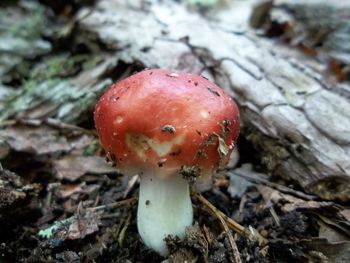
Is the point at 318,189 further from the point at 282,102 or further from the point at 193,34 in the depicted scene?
the point at 193,34

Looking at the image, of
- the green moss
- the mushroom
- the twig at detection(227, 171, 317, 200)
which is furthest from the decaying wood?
the mushroom

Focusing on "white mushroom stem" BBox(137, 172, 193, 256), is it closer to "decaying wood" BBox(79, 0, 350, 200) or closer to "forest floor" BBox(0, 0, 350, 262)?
"forest floor" BBox(0, 0, 350, 262)

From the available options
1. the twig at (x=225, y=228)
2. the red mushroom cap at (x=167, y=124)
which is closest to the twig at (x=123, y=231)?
the twig at (x=225, y=228)

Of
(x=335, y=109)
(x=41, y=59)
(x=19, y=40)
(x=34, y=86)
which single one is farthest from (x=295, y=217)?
(x=19, y=40)

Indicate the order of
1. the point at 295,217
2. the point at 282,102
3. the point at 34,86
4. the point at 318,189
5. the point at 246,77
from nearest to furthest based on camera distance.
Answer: the point at 295,217
the point at 318,189
the point at 282,102
the point at 246,77
the point at 34,86

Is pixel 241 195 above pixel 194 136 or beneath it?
beneath

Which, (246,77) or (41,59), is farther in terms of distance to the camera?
(41,59)

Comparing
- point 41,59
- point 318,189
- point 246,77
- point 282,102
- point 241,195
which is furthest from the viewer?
point 41,59
